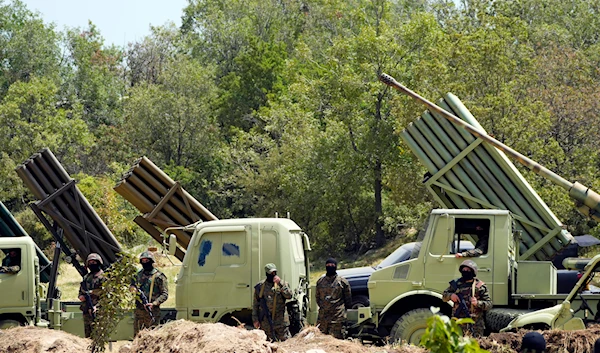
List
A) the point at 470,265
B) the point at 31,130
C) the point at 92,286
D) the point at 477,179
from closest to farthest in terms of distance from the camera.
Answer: the point at 470,265 < the point at 92,286 < the point at 477,179 < the point at 31,130

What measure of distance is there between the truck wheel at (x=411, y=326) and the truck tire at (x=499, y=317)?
77 centimetres

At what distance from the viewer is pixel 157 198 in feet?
52.1

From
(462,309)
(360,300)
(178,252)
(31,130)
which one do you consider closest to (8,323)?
(178,252)

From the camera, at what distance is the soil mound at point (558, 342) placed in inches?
374

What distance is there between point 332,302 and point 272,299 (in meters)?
0.94

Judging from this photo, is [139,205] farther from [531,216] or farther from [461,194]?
[531,216]

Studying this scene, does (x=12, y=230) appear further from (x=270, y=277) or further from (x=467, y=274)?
(x=467, y=274)

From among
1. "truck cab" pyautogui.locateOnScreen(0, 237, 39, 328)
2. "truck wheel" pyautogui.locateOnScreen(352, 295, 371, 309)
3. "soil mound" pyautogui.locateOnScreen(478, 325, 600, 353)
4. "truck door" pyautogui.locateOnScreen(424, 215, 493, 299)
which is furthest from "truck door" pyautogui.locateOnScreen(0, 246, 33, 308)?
"soil mound" pyautogui.locateOnScreen(478, 325, 600, 353)

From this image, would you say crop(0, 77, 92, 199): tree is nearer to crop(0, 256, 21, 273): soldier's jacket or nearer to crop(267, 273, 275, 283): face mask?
crop(0, 256, 21, 273): soldier's jacket

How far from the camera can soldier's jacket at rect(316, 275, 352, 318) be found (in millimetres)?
12914

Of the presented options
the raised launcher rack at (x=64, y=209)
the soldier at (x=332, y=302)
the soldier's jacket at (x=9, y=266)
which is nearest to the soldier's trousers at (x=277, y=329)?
the soldier at (x=332, y=302)

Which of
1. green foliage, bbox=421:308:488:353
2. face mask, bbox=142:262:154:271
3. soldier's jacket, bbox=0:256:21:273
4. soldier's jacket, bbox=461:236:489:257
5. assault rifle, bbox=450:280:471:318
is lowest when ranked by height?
assault rifle, bbox=450:280:471:318

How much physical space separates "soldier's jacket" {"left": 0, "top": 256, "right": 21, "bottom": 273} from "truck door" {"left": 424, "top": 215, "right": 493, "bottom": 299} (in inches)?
238

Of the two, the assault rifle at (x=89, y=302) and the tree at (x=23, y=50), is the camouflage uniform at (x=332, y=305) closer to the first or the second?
the assault rifle at (x=89, y=302)
